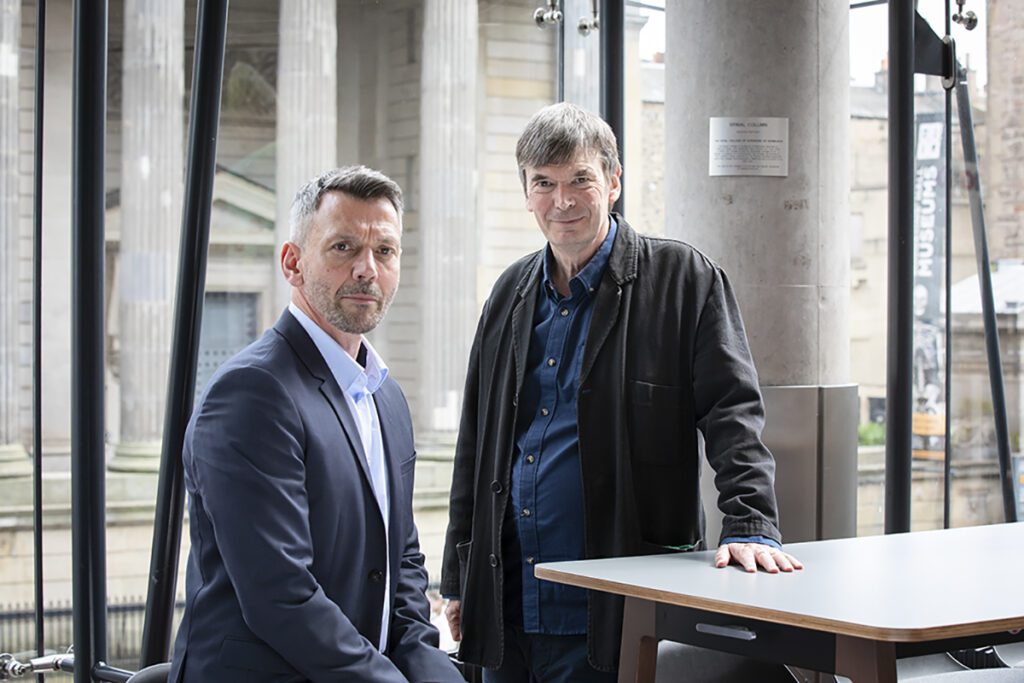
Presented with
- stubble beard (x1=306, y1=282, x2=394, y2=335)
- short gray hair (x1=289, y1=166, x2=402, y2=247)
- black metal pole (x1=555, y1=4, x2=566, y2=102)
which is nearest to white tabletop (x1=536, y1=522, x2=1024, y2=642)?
stubble beard (x1=306, y1=282, x2=394, y2=335)

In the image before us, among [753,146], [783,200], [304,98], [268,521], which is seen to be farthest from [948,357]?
[304,98]

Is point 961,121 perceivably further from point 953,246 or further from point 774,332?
point 774,332

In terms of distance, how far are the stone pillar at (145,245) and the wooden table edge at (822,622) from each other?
10253 millimetres

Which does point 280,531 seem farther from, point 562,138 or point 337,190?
point 562,138

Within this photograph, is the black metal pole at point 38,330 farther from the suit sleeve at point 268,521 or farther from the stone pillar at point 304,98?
the stone pillar at point 304,98

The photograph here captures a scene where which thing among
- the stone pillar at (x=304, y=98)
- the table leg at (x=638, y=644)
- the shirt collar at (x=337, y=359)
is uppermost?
the stone pillar at (x=304, y=98)

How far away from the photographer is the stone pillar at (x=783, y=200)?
3.17 meters

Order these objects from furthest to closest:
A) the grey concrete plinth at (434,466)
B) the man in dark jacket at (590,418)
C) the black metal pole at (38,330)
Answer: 1. the grey concrete plinth at (434,466)
2. the black metal pole at (38,330)
3. the man in dark jacket at (590,418)

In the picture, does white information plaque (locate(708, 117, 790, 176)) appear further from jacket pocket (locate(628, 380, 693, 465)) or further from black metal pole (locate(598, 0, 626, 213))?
jacket pocket (locate(628, 380, 693, 465))

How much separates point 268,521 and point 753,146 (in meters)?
2.09

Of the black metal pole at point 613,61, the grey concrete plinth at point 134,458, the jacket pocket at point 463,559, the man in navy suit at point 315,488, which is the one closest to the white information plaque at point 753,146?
the black metal pole at point 613,61

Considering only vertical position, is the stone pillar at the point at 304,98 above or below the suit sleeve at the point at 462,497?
above

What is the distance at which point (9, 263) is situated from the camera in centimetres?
451

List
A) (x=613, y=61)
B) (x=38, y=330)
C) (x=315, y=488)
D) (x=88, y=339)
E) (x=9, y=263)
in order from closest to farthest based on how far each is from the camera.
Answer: (x=315, y=488), (x=88, y=339), (x=38, y=330), (x=613, y=61), (x=9, y=263)
